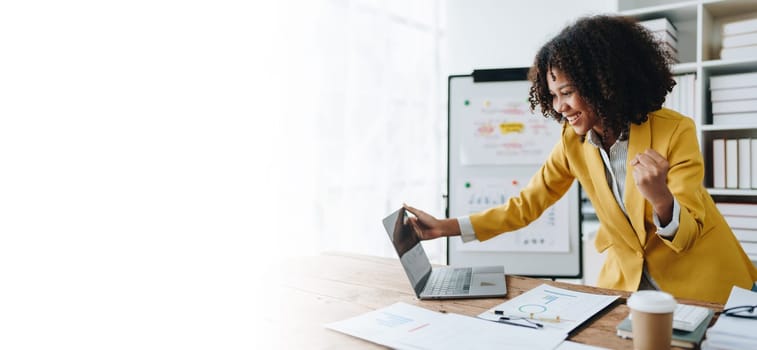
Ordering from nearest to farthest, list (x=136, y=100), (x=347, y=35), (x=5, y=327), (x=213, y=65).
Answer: (x=5, y=327), (x=136, y=100), (x=213, y=65), (x=347, y=35)

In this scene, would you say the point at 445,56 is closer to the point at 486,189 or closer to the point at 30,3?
the point at 486,189

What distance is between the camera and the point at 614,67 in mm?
1424

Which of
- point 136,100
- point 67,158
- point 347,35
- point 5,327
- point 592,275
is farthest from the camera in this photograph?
point 592,275

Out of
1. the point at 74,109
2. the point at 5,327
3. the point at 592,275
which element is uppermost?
the point at 74,109

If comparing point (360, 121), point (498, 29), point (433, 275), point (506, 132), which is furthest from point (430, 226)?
point (498, 29)

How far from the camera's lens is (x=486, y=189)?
2.49 metres

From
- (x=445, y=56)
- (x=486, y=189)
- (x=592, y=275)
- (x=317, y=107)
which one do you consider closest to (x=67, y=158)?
(x=317, y=107)

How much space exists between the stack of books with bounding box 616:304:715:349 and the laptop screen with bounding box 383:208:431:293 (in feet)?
1.55

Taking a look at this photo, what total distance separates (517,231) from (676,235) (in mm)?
1249

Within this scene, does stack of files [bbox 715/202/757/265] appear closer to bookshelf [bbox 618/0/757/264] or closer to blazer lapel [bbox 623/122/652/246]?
bookshelf [bbox 618/0/757/264]

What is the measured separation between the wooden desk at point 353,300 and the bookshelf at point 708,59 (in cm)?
169

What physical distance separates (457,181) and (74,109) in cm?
159

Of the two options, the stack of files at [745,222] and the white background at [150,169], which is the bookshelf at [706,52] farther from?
the white background at [150,169]

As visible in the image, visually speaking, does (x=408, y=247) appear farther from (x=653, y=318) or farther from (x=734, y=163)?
(x=734, y=163)
